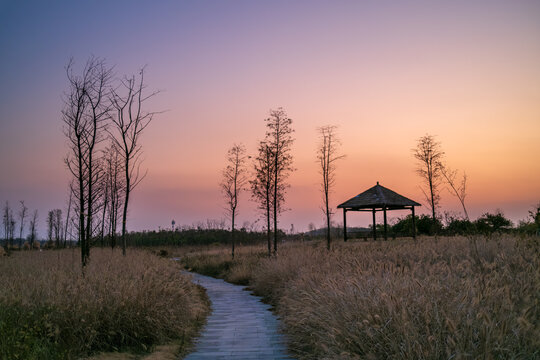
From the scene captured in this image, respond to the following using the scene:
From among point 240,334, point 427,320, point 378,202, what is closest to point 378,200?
point 378,202

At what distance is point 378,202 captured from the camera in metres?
24.2

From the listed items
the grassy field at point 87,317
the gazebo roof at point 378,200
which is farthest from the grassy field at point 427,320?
the gazebo roof at point 378,200

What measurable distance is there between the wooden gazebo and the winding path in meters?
14.5

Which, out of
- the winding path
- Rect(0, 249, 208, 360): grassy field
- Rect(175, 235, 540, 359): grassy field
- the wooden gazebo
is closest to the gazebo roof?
the wooden gazebo

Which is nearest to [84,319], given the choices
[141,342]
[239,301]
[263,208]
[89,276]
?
[141,342]

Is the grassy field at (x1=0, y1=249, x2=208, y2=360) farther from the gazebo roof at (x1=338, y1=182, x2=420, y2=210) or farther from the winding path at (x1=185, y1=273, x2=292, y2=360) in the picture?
the gazebo roof at (x1=338, y1=182, x2=420, y2=210)

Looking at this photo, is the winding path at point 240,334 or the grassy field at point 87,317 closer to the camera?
the grassy field at point 87,317

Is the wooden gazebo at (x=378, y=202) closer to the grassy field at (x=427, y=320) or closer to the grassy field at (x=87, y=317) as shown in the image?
the grassy field at (x=427, y=320)

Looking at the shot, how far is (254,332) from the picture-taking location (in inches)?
301

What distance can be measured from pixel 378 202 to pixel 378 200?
0.28 meters

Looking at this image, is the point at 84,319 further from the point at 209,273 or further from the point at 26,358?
the point at 209,273

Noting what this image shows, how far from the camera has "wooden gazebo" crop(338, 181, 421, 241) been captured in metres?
24.4

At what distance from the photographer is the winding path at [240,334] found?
617 cm

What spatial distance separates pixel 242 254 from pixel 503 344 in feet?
69.3
